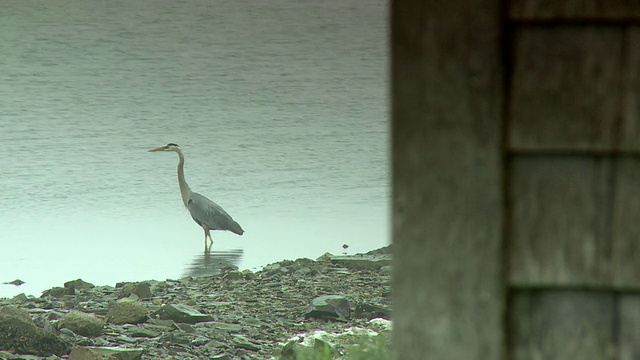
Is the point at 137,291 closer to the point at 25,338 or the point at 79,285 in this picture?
the point at 79,285

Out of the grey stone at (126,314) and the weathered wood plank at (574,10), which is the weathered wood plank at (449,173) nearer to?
the weathered wood plank at (574,10)

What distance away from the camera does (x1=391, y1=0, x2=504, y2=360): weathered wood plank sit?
3.30ft

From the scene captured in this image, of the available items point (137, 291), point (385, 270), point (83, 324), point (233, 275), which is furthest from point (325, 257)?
point (83, 324)

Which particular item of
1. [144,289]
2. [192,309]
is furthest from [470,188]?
[144,289]

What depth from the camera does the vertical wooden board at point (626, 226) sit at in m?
0.99

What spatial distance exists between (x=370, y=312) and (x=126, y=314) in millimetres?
1671

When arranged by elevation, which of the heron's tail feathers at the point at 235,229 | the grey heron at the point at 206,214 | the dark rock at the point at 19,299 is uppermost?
the grey heron at the point at 206,214

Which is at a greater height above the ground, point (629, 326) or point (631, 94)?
point (631, 94)

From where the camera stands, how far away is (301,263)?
8766mm

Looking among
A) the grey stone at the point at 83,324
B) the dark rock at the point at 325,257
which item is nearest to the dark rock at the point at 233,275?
the dark rock at the point at 325,257

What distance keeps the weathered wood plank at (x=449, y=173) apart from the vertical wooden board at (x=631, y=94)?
0.41ft

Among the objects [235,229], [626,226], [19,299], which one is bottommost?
[19,299]

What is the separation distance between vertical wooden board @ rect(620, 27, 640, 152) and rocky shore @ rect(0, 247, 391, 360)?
11.7 ft

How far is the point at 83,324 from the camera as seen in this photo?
6.02 m
